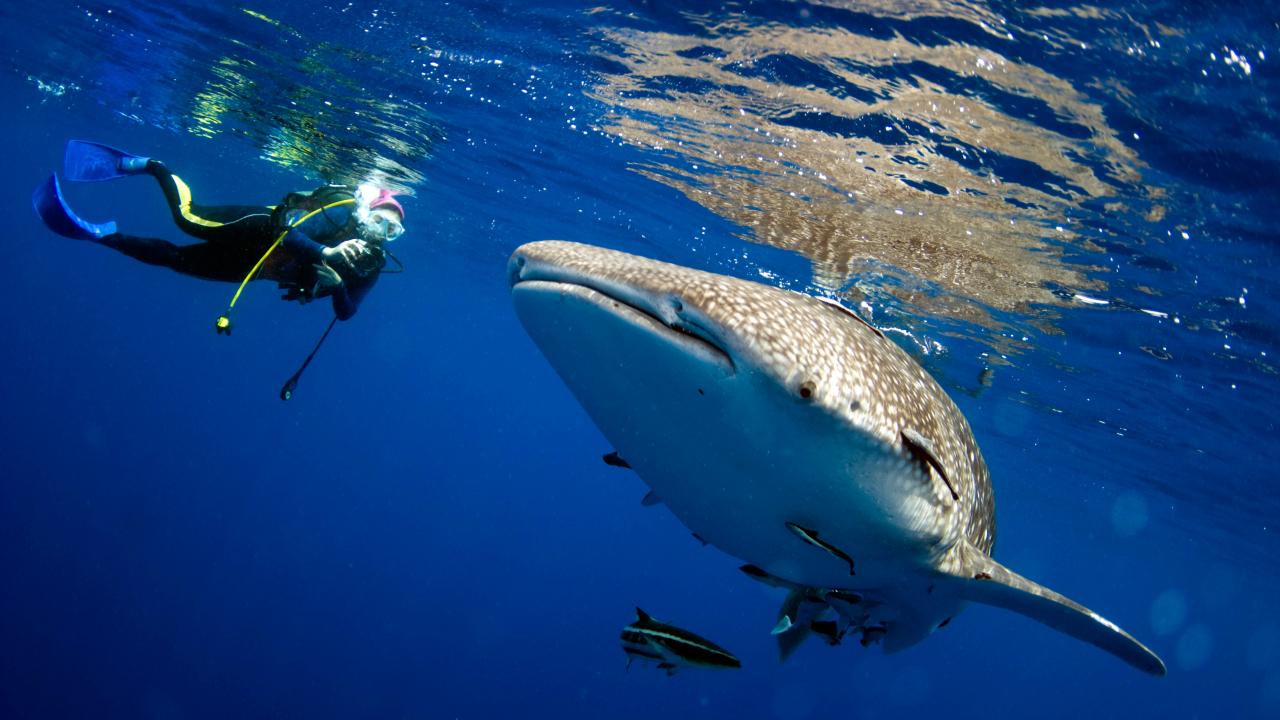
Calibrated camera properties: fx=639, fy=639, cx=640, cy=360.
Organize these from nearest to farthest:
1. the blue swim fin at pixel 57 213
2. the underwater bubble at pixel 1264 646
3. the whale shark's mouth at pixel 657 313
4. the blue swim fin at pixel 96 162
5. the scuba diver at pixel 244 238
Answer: the whale shark's mouth at pixel 657 313 → the blue swim fin at pixel 57 213 → the scuba diver at pixel 244 238 → the blue swim fin at pixel 96 162 → the underwater bubble at pixel 1264 646

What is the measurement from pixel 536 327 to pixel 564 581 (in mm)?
60991

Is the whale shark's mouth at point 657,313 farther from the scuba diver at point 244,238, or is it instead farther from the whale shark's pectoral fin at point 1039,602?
the scuba diver at point 244,238

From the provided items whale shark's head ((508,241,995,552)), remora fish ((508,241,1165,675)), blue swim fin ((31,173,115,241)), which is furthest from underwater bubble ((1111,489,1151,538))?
blue swim fin ((31,173,115,241))

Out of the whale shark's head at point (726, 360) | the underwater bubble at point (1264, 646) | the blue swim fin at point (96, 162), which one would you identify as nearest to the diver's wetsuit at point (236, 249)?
the blue swim fin at point (96, 162)

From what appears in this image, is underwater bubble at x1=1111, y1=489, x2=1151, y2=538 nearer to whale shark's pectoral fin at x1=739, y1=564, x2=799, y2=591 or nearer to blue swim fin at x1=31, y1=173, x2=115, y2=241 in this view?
whale shark's pectoral fin at x1=739, y1=564, x2=799, y2=591

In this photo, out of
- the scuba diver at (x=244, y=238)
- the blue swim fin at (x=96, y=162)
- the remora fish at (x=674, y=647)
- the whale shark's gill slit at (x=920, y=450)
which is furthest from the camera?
the blue swim fin at (x=96, y=162)

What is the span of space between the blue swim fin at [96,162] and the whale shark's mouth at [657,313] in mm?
7756

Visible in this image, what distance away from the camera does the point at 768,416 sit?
7.36ft

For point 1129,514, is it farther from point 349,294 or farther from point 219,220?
point 219,220

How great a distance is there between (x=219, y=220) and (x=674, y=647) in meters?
6.51

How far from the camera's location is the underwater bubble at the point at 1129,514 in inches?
1184

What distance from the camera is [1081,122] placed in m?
7.41

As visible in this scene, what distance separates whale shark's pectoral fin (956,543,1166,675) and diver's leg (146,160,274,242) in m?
7.12

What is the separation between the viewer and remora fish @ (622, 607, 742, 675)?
4.21m
